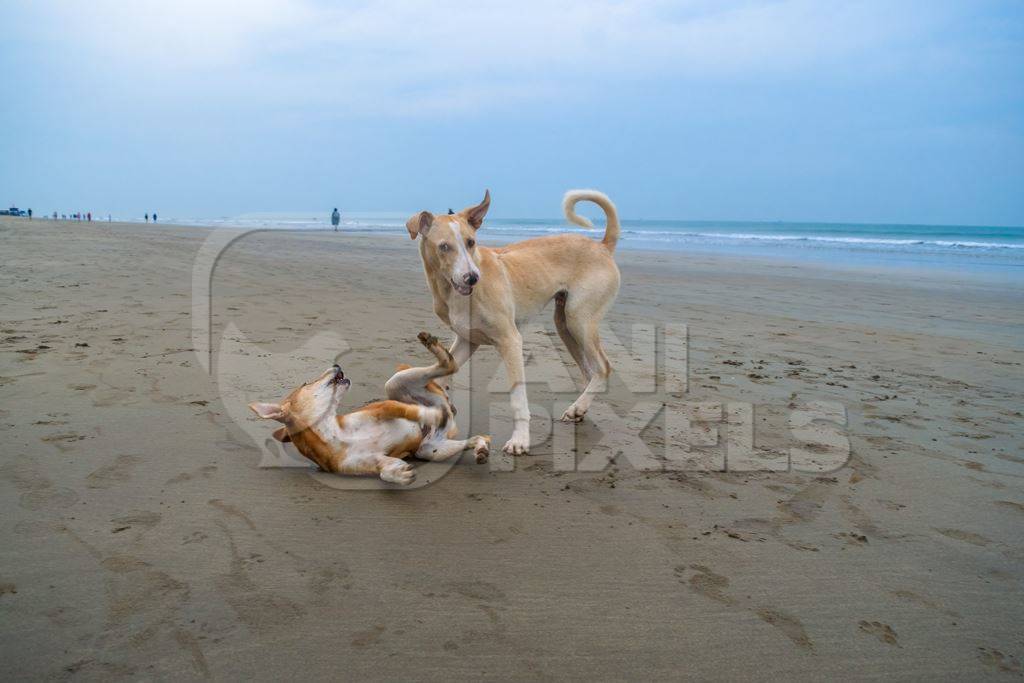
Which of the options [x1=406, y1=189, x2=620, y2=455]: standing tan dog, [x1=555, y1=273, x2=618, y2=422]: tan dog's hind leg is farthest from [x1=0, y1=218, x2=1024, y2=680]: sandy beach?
[x1=406, y1=189, x2=620, y2=455]: standing tan dog

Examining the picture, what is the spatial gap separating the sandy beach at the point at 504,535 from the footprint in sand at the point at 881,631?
0.01 m

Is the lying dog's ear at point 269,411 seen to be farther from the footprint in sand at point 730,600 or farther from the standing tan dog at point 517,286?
the footprint in sand at point 730,600

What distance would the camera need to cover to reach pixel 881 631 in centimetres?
251

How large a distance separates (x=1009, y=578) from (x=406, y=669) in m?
2.58

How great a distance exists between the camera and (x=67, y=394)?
491 centimetres

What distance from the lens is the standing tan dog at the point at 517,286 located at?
4.50 m

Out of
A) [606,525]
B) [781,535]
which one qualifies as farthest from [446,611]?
[781,535]

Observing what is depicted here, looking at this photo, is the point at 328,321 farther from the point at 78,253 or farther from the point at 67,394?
the point at 78,253

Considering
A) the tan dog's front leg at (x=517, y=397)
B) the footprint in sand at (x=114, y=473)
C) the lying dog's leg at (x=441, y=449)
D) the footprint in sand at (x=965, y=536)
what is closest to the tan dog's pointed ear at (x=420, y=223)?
the tan dog's front leg at (x=517, y=397)

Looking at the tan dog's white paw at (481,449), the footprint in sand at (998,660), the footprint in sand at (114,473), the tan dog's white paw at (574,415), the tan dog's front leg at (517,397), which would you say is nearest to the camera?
the footprint in sand at (998,660)

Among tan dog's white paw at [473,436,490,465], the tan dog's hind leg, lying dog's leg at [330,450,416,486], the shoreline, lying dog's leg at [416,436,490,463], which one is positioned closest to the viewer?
lying dog's leg at [330,450,416,486]

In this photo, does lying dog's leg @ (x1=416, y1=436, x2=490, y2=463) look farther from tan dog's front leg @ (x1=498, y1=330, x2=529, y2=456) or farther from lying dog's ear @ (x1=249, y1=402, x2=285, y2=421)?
lying dog's ear @ (x1=249, y1=402, x2=285, y2=421)

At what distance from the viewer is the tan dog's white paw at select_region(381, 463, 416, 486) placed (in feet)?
11.9

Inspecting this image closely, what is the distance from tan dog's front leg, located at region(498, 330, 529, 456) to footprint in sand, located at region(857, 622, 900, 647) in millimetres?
2271
